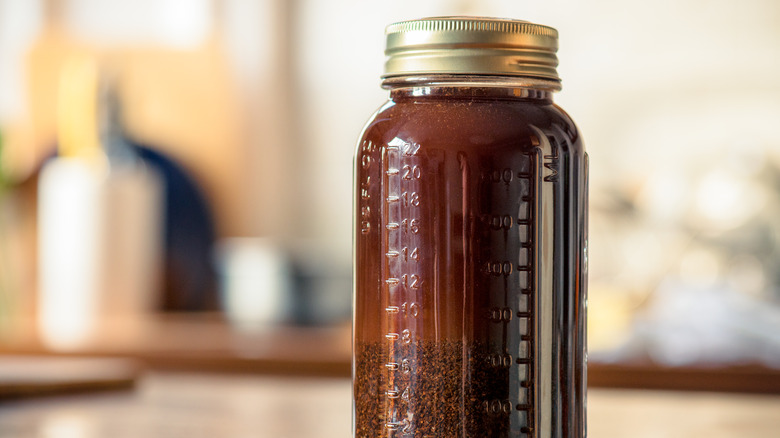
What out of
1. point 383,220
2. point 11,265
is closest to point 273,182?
point 11,265

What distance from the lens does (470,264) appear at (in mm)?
463

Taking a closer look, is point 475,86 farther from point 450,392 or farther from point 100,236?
point 100,236

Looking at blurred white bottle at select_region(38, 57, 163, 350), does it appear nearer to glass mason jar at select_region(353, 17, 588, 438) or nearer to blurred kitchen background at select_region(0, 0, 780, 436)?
blurred kitchen background at select_region(0, 0, 780, 436)

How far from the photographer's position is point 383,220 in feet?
1.60

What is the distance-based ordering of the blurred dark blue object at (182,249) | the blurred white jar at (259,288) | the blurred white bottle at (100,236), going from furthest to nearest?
the blurred dark blue object at (182,249), the blurred white jar at (259,288), the blurred white bottle at (100,236)

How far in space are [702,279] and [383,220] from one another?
193cm

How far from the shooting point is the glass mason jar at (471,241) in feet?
1.52

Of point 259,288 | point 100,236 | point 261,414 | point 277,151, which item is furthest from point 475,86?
point 277,151

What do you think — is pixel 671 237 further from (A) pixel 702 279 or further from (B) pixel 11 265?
(B) pixel 11 265

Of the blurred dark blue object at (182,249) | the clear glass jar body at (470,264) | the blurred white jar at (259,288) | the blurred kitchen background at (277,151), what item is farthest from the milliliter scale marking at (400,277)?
the blurred dark blue object at (182,249)

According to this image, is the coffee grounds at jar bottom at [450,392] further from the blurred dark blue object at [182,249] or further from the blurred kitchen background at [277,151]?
the blurred dark blue object at [182,249]

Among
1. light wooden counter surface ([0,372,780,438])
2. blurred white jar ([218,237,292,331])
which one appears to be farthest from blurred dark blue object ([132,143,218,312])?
light wooden counter surface ([0,372,780,438])

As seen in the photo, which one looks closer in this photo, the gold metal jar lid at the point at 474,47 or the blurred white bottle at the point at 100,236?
the gold metal jar lid at the point at 474,47

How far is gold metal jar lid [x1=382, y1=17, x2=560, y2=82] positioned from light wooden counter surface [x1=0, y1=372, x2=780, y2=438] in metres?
0.31
